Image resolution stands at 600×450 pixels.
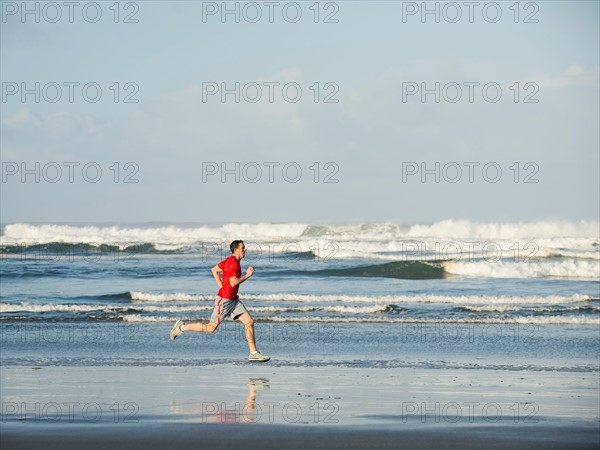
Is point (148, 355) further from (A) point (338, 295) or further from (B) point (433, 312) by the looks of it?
(A) point (338, 295)

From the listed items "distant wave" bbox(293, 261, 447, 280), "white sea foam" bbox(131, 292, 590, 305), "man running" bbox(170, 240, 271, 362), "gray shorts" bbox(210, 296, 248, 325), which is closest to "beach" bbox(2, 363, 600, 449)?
"man running" bbox(170, 240, 271, 362)

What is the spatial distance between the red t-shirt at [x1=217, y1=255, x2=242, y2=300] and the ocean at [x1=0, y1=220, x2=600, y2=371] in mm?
1416

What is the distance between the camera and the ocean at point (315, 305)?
44.2ft

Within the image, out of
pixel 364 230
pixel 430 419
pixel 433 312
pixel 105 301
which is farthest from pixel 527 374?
pixel 364 230

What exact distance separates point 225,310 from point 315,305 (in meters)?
9.32

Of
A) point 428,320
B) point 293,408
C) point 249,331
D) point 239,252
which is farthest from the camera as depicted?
point 428,320

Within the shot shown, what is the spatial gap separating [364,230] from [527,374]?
52.5 m

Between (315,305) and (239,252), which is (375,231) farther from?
(239,252)

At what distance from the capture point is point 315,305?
20.7 metres

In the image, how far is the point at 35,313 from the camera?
19203mm

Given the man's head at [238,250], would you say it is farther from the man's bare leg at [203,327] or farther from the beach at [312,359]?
the beach at [312,359]

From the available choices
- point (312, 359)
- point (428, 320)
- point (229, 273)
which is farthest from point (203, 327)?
point (428, 320)

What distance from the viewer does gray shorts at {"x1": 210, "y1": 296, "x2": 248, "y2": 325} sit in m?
11.5

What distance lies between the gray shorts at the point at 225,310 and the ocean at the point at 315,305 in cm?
108
